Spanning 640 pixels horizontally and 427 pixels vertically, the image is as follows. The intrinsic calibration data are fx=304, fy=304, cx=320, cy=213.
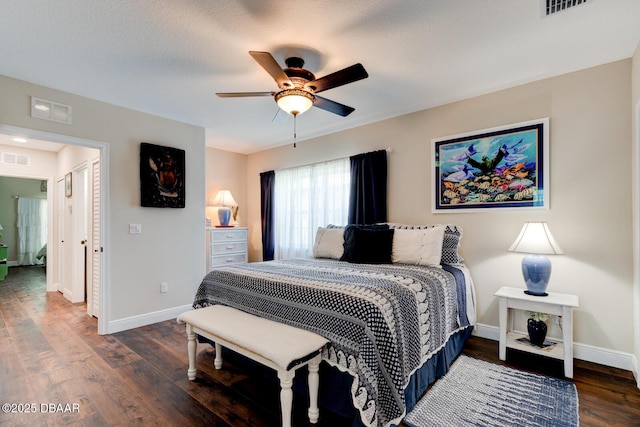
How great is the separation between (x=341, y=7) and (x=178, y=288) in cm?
365

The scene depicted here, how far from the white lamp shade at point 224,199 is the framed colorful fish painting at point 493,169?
325cm

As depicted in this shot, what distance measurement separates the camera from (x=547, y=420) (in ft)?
5.88

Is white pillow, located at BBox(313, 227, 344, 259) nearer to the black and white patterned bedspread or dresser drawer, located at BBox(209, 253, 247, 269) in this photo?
the black and white patterned bedspread

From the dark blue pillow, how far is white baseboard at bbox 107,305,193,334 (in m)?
2.33

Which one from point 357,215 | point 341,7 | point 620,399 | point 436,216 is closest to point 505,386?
point 620,399

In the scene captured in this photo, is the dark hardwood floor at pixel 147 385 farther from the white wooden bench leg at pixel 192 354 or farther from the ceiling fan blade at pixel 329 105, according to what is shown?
the ceiling fan blade at pixel 329 105

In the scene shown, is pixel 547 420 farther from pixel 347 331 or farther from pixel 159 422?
pixel 159 422

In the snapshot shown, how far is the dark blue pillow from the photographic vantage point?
301 cm

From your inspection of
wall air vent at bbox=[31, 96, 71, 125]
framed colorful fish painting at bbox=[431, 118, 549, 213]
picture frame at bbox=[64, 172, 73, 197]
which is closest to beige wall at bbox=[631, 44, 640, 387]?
framed colorful fish painting at bbox=[431, 118, 549, 213]

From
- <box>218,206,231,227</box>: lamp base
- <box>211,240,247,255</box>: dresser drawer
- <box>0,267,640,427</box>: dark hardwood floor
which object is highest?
<box>218,206,231,227</box>: lamp base

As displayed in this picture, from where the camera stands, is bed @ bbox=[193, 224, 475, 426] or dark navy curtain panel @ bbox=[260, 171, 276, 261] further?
dark navy curtain panel @ bbox=[260, 171, 276, 261]

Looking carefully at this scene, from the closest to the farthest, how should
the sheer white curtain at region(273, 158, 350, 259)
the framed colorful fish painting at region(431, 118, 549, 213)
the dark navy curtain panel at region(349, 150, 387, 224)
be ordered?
the framed colorful fish painting at region(431, 118, 549, 213) → the dark navy curtain panel at region(349, 150, 387, 224) → the sheer white curtain at region(273, 158, 350, 259)

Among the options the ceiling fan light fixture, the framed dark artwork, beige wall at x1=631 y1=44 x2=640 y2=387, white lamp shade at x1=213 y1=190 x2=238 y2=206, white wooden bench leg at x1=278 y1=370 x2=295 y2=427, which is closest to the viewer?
white wooden bench leg at x1=278 y1=370 x2=295 y2=427


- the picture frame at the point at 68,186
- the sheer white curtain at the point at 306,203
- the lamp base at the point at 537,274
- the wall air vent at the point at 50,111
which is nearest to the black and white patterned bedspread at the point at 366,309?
the lamp base at the point at 537,274
